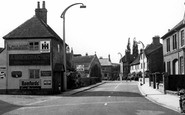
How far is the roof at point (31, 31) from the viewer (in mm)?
32094

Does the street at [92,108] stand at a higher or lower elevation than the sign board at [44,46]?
lower

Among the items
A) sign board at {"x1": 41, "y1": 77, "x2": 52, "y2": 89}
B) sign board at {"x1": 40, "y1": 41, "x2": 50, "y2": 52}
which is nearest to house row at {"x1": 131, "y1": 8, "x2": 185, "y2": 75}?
sign board at {"x1": 40, "y1": 41, "x2": 50, "y2": 52}

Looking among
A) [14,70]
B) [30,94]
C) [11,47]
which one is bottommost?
[30,94]

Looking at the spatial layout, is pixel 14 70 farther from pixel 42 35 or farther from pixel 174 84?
pixel 174 84

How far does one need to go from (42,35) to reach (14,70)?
471 centimetres

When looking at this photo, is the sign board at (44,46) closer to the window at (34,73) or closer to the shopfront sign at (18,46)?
the shopfront sign at (18,46)

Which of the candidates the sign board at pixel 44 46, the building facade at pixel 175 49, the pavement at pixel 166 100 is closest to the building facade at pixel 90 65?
the building facade at pixel 175 49

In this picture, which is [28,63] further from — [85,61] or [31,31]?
[85,61]

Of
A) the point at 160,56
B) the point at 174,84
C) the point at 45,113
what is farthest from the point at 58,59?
the point at 160,56

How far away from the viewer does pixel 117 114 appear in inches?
559

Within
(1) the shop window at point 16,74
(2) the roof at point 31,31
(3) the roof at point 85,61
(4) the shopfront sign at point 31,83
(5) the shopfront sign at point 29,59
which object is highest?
(2) the roof at point 31,31

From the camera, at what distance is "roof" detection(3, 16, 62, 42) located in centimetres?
3209

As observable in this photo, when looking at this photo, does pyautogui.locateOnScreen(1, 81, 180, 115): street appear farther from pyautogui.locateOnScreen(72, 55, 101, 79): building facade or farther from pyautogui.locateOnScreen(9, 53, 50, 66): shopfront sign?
pyautogui.locateOnScreen(72, 55, 101, 79): building facade

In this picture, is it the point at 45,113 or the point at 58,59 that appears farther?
the point at 58,59
